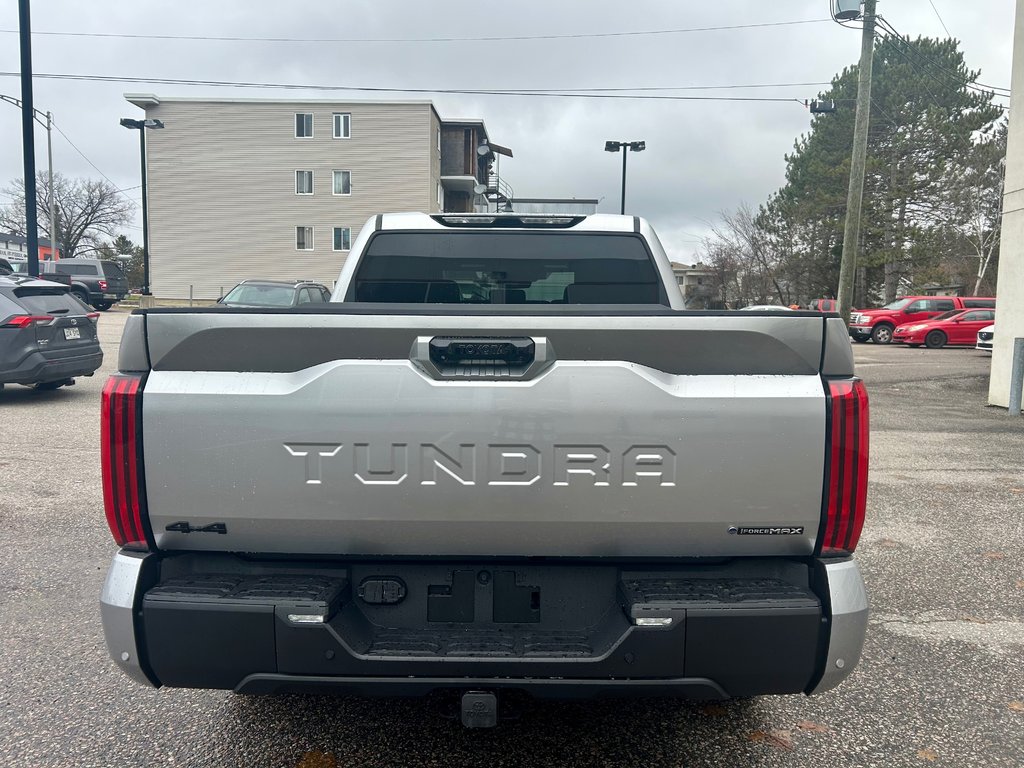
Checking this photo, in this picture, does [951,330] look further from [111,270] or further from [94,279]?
[111,270]

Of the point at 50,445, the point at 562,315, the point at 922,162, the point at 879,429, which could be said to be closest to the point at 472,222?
the point at 562,315

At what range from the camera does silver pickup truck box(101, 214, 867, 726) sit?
2.21m

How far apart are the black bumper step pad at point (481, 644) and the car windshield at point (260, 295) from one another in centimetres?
1551

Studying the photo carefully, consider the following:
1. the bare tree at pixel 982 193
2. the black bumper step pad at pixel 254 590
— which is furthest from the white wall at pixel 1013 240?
the bare tree at pixel 982 193

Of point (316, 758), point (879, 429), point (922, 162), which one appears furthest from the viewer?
point (922, 162)

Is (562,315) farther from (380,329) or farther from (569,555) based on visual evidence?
(569,555)

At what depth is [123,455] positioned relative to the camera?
2.25 m

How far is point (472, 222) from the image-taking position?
4.46 meters

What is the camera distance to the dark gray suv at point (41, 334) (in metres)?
10.1

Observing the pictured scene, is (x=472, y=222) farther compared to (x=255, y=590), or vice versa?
(x=472, y=222)

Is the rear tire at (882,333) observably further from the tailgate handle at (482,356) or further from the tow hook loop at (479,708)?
the tow hook loop at (479,708)

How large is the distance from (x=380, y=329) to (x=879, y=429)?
9650 mm

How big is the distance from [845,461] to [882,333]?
97.6ft

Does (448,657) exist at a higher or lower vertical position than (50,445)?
higher
